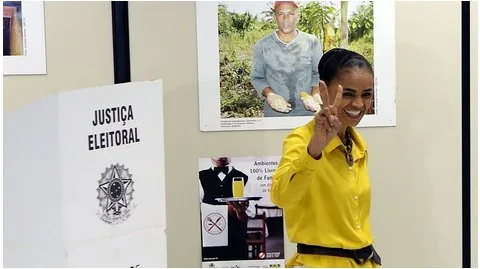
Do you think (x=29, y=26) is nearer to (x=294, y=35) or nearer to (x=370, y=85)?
(x=294, y=35)

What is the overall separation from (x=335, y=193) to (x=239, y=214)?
24.7 inches

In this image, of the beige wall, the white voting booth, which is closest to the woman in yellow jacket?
Result: the white voting booth

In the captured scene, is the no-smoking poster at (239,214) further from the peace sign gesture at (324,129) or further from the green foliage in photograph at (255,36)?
the peace sign gesture at (324,129)

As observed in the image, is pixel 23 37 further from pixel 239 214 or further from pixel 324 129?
pixel 324 129

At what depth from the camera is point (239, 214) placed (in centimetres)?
204

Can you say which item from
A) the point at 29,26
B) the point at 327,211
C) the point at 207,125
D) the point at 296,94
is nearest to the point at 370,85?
the point at 327,211

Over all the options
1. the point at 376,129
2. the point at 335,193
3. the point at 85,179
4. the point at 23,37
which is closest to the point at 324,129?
the point at 335,193

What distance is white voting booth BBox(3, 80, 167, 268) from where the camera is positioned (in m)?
1.05

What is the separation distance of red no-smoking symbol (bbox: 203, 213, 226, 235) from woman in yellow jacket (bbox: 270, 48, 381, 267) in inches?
20.4

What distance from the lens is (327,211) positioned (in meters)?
1.50

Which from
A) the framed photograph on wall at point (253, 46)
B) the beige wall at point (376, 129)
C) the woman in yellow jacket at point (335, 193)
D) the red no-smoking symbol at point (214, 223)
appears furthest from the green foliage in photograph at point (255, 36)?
the woman in yellow jacket at point (335, 193)

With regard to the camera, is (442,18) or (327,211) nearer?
(327,211)

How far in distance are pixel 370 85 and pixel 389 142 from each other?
1.83 ft

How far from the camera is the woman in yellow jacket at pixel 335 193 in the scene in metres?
1.47
